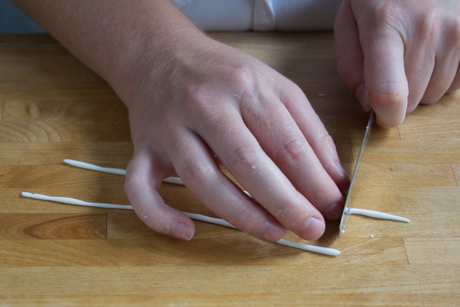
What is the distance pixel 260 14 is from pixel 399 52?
0.33m

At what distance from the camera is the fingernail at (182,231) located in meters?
0.57

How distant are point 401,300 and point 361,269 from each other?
62 millimetres

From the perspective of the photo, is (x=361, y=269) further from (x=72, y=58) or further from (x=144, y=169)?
(x=72, y=58)

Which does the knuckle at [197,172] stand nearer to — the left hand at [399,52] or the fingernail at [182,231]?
the fingernail at [182,231]

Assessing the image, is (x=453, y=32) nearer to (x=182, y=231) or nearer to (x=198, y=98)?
(x=198, y=98)

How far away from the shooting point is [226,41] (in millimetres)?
888

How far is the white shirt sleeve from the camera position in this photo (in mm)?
844

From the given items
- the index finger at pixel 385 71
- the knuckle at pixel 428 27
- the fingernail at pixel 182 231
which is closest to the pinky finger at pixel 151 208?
the fingernail at pixel 182 231

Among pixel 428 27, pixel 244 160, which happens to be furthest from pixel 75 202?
pixel 428 27

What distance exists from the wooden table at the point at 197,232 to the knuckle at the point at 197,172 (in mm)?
90

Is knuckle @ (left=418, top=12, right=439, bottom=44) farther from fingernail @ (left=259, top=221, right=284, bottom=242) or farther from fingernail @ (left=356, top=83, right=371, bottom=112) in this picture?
fingernail @ (left=259, top=221, right=284, bottom=242)

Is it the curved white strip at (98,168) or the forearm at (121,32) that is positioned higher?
the forearm at (121,32)

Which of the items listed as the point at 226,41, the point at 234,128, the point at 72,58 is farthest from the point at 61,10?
the point at 234,128

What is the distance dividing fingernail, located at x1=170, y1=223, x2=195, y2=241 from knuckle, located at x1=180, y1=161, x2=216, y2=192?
0.06 meters
